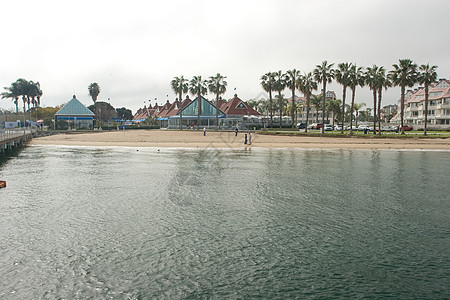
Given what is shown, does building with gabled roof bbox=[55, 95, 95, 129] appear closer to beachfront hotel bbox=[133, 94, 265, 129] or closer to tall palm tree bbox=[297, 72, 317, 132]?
beachfront hotel bbox=[133, 94, 265, 129]

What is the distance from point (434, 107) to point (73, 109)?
105 meters

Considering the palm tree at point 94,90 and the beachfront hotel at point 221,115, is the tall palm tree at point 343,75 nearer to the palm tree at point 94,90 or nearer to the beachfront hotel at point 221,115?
the beachfront hotel at point 221,115

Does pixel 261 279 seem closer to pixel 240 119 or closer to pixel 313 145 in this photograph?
pixel 313 145

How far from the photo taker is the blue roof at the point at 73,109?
327 ft

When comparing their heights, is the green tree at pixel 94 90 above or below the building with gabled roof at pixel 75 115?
above

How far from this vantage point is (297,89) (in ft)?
245

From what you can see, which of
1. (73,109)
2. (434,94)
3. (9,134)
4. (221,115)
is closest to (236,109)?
(221,115)

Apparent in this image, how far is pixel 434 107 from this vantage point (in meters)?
89.1

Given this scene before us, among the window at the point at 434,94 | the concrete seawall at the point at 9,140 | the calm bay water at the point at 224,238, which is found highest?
the window at the point at 434,94

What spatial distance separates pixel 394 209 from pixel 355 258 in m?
6.89

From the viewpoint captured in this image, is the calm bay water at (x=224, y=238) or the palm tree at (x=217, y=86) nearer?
the calm bay water at (x=224, y=238)

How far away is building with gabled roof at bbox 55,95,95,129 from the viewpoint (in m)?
99.4

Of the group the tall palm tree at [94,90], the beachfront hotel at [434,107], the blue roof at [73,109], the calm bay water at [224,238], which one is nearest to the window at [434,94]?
the beachfront hotel at [434,107]

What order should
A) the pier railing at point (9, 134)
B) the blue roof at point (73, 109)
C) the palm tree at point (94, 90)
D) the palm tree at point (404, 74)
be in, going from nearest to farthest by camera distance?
the pier railing at point (9, 134)
the palm tree at point (404, 74)
the blue roof at point (73, 109)
the palm tree at point (94, 90)
